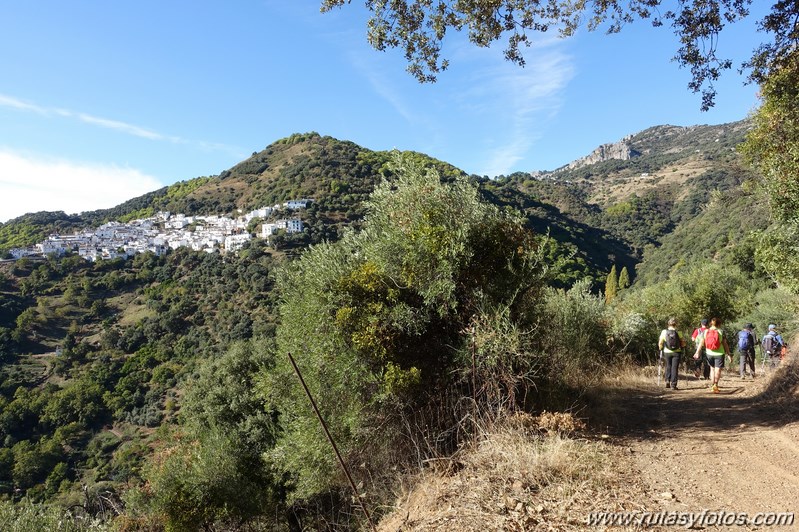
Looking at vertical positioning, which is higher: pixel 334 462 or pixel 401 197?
pixel 401 197

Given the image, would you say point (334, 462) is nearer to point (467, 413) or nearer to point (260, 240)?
point (467, 413)

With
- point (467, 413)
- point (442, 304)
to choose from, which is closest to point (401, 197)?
point (442, 304)

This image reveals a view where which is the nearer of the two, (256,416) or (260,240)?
(256,416)

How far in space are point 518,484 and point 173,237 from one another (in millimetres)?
109142

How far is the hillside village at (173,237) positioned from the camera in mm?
84875

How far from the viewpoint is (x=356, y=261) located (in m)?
8.52

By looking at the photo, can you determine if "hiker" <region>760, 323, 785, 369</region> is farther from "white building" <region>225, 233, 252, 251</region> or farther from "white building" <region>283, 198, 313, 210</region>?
"white building" <region>283, 198, 313, 210</region>

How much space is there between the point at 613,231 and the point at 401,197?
111m

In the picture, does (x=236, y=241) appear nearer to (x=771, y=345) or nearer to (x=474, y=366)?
(x=474, y=366)

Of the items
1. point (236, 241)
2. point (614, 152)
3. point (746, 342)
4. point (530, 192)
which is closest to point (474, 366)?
point (746, 342)

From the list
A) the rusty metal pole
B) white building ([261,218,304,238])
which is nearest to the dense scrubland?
the rusty metal pole

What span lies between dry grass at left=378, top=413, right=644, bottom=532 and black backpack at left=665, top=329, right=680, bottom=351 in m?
5.22

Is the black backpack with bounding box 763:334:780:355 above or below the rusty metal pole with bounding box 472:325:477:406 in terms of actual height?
above

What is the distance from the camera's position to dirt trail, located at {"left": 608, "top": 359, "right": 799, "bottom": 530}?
403 cm
